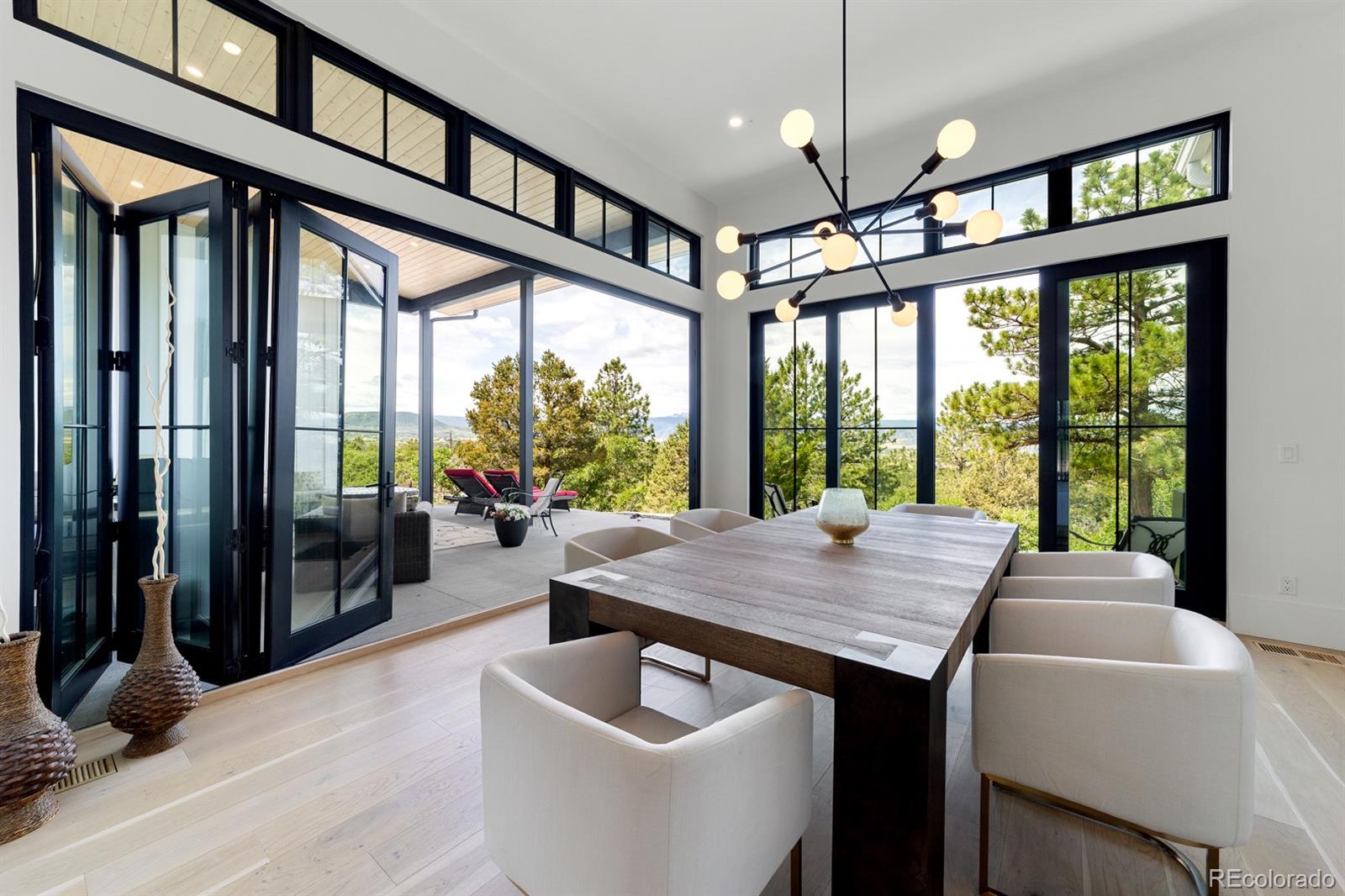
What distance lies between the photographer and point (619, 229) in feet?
14.8

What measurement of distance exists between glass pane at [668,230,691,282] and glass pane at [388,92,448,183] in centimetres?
231

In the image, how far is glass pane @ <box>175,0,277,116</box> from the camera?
2287 mm

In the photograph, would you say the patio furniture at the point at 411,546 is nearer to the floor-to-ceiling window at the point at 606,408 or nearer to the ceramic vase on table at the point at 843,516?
the ceramic vase on table at the point at 843,516

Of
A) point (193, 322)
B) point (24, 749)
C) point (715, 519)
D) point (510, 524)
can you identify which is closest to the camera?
point (24, 749)

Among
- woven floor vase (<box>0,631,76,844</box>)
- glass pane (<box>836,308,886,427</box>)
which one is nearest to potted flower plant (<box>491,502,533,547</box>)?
glass pane (<box>836,308,886,427</box>)

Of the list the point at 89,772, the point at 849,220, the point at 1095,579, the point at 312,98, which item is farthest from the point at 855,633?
the point at 312,98

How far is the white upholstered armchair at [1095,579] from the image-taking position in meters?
1.77

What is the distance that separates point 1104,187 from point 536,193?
3.99 meters

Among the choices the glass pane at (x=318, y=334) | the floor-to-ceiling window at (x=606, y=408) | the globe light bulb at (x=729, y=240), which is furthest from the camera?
the floor-to-ceiling window at (x=606, y=408)

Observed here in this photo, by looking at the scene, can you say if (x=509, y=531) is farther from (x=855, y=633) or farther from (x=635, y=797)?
(x=635, y=797)

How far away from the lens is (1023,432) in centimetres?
397

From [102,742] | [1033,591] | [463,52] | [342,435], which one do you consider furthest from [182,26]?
[1033,591]

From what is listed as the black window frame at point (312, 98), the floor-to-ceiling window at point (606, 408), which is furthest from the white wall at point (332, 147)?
the floor-to-ceiling window at point (606, 408)

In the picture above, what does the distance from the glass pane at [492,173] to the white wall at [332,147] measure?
0.17 meters
